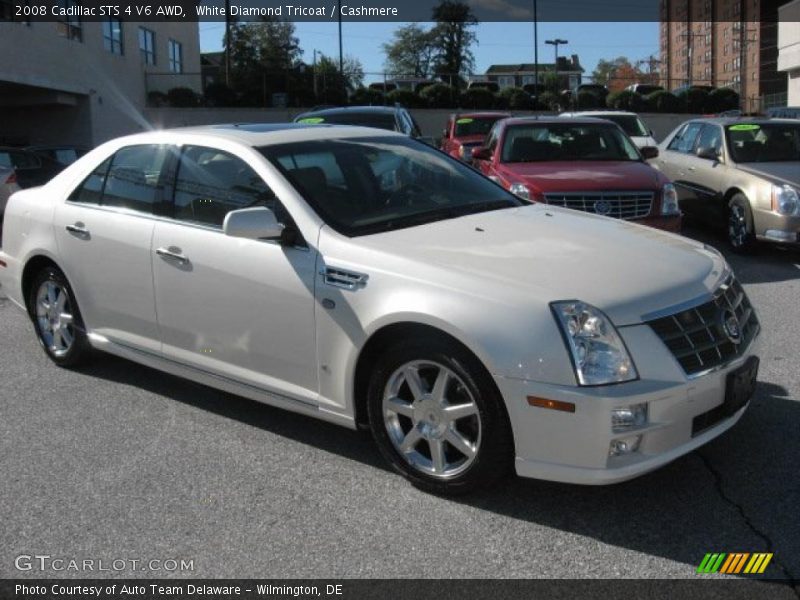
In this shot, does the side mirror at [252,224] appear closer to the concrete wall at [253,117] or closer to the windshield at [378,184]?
the windshield at [378,184]

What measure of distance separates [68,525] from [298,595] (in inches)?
46.0

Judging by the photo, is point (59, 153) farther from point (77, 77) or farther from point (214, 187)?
point (214, 187)

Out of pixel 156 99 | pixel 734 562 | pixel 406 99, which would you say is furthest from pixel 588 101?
pixel 734 562

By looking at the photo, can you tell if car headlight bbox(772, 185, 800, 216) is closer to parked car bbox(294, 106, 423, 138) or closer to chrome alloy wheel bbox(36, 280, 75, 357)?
parked car bbox(294, 106, 423, 138)

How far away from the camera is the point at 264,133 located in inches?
190

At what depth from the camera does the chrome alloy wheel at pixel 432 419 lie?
141 inches

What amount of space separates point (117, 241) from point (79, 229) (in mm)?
446

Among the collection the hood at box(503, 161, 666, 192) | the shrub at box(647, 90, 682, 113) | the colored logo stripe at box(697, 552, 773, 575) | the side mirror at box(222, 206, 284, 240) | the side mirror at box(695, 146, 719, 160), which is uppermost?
the shrub at box(647, 90, 682, 113)

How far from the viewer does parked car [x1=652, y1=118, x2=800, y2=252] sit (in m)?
8.80

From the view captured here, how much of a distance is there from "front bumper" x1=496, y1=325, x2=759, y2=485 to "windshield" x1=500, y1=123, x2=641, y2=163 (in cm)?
640

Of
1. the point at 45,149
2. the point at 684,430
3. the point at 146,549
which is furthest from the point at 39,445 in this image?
the point at 45,149

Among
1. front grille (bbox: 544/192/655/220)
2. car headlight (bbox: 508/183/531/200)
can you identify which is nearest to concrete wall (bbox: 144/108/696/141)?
car headlight (bbox: 508/183/531/200)

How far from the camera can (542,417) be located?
3297 millimetres

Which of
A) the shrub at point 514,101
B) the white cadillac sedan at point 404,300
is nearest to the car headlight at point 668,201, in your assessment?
the white cadillac sedan at point 404,300
